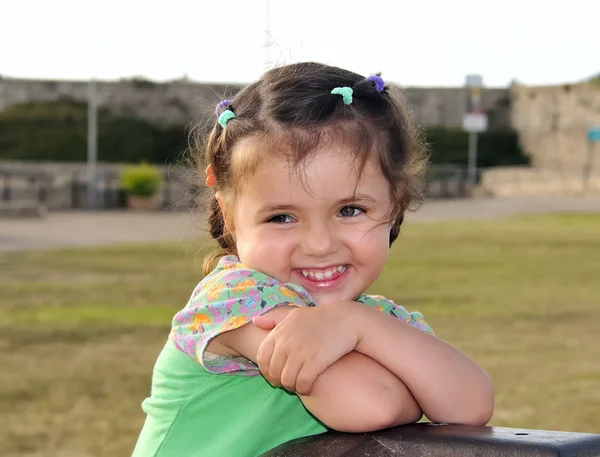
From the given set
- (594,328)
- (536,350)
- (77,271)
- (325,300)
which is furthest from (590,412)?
(77,271)

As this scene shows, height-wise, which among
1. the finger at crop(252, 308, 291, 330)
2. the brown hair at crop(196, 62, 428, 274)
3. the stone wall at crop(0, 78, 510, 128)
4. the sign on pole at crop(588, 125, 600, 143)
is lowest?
the sign on pole at crop(588, 125, 600, 143)

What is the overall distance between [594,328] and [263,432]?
6.75 m

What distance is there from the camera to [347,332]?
1587 mm

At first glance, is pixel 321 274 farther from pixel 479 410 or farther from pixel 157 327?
pixel 157 327

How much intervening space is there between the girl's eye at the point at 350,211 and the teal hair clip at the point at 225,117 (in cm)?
27

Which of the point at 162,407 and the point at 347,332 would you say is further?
the point at 162,407

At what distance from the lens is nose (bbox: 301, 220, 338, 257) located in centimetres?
177

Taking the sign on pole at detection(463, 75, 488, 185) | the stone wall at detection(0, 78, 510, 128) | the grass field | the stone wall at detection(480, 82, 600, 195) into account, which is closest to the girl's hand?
the grass field

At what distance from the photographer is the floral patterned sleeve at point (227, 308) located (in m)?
1.72

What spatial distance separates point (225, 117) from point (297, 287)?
346 millimetres

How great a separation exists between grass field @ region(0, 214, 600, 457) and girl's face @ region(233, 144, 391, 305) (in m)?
0.71

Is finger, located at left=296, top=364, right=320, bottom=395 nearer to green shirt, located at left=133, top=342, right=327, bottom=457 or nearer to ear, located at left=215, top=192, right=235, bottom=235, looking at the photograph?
green shirt, located at left=133, top=342, right=327, bottom=457

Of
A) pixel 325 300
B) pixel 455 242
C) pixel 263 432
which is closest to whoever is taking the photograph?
pixel 263 432

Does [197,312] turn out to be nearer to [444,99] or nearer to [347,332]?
[347,332]
